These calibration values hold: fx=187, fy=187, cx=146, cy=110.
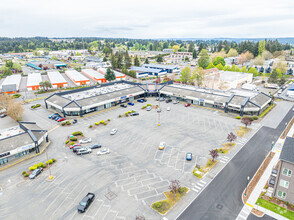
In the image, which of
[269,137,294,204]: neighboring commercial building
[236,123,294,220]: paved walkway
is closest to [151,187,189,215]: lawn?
[236,123,294,220]: paved walkway

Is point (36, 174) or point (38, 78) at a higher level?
point (38, 78)

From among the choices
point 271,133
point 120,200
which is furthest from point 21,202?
point 271,133

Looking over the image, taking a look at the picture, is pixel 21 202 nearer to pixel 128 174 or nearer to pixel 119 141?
pixel 128 174

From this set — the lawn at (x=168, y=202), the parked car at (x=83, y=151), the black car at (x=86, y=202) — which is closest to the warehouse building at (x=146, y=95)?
the parked car at (x=83, y=151)

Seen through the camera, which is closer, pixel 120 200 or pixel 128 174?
pixel 120 200

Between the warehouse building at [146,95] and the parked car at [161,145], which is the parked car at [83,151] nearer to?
the parked car at [161,145]

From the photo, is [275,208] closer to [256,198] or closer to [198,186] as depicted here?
[256,198]
